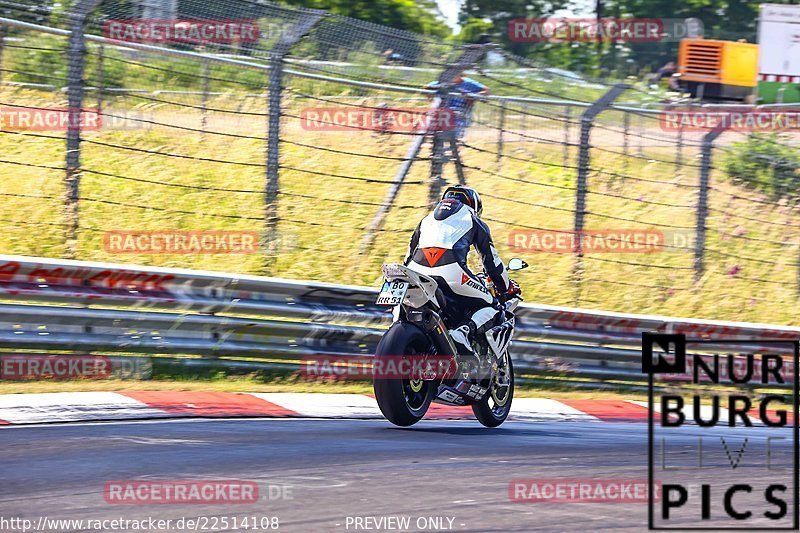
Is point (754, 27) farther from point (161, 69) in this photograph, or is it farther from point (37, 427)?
point (37, 427)

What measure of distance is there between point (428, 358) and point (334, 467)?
1.74 m

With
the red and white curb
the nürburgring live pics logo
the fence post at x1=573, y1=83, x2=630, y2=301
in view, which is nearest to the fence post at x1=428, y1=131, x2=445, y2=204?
the fence post at x1=573, y1=83, x2=630, y2=301

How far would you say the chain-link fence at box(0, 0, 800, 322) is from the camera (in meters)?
11.0

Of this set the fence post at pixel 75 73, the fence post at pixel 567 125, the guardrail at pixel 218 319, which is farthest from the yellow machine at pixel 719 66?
the fence post at pixel 75 73

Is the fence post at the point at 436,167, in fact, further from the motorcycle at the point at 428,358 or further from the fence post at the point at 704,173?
the fence post at the point at 704,173

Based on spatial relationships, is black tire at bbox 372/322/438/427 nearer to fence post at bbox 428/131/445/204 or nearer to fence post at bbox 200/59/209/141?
fence post at bbox 428/131/445/204

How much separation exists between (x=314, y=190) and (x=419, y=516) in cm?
894

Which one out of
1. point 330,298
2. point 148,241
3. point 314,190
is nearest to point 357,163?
point 314,190

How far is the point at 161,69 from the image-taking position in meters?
11.3

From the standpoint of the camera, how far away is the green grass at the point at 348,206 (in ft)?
39.9

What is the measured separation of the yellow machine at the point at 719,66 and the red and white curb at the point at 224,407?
16.8 metres

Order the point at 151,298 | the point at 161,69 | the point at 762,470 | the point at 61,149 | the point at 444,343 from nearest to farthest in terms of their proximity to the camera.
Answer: the point at 762,470, the point at 444,343, the point at 151,298, the point at 161,69, the point at 61,149

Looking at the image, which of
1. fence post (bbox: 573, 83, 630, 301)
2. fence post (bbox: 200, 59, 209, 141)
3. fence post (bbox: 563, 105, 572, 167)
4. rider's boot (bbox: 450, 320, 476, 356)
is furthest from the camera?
fence post (bbox: 563, 105, 572, 167)

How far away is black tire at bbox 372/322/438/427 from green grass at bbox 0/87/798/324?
3.65 meters
